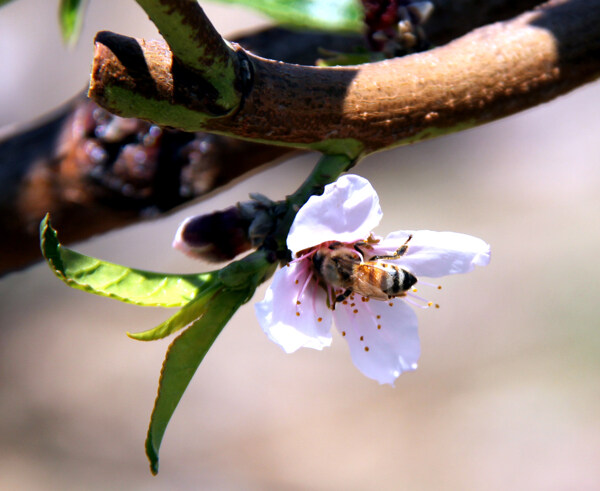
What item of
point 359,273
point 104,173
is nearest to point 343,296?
point 359,273

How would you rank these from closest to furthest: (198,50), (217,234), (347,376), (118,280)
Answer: (198,50) < (118,280) < (217,234) < (347,376)

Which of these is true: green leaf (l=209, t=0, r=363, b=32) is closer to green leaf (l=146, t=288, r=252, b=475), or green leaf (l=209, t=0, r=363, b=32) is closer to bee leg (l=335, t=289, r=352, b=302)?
bee leg (l=335, t=289, r=352, b=302)

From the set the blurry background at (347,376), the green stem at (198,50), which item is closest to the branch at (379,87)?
the green stem at (198,50)

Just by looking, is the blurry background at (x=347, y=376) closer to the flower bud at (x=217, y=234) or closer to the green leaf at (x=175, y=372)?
the flower bud at (x=217, y=234)

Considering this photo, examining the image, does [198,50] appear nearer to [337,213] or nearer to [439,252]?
[337,213]

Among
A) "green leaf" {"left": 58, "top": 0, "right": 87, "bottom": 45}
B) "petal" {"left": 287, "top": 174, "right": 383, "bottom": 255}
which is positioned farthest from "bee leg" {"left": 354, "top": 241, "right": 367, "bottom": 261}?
"green leaf" {"left": 58, "top": 0, "right": 87, "bottom": 45}
